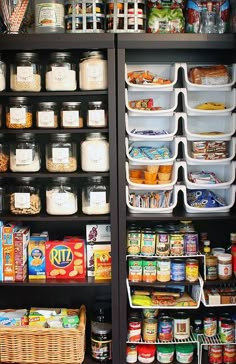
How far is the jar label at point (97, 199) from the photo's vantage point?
2953mm

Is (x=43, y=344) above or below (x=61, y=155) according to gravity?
below

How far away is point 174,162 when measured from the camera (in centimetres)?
299

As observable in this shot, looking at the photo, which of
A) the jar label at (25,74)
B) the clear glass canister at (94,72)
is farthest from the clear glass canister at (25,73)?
the clear glass canister at (94,72)

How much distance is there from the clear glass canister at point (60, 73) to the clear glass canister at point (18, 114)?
15 cm

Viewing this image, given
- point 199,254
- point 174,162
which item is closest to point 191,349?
point 199,254

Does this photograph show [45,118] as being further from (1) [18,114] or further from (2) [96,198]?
(2) [96,198]

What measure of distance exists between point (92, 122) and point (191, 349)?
49.9 inches

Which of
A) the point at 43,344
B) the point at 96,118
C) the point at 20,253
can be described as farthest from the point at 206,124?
the point at 43,344

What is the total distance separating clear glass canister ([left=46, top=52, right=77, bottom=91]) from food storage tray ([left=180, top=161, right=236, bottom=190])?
0.68 m

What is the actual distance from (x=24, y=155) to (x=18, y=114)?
0.67 feet

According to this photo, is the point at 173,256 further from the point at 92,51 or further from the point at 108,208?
the point at 92,51

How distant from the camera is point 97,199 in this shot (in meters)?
2.95

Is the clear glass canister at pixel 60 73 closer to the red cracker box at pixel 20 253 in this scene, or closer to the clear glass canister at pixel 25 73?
the clear glass canister at pixel 25 73

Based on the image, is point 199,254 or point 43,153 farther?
point 43,153
